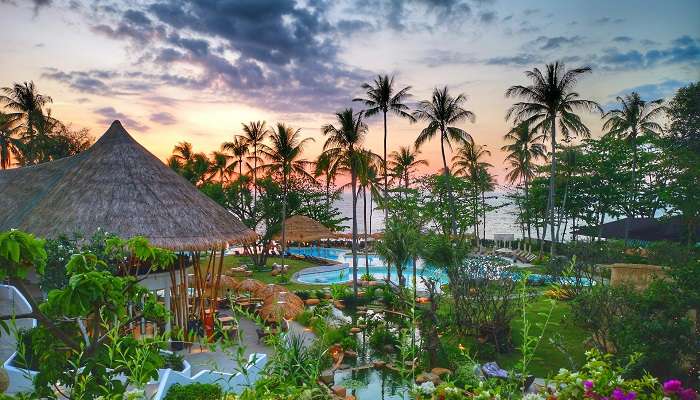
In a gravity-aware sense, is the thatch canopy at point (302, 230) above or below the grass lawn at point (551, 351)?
above

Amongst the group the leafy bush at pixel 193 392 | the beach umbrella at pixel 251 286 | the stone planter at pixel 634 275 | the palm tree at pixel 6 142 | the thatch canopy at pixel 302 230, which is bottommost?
the leafy bush at pixel 193 392

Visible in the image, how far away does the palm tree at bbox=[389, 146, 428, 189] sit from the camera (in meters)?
41.7

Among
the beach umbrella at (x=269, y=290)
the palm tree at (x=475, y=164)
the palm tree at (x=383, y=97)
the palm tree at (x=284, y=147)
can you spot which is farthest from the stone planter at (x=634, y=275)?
the palm tree at (x=475, y=164)

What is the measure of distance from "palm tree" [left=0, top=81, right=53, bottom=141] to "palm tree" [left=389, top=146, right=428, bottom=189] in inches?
1051

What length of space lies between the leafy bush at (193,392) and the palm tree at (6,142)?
27.9 meters

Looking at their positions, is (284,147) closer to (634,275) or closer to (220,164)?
(220,164)

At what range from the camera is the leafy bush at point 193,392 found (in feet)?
25.3

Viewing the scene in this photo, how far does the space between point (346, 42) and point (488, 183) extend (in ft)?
105

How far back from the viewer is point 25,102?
32.2 meters

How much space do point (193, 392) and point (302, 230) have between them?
77.4 ft

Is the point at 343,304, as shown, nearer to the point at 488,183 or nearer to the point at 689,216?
the point at 689,216

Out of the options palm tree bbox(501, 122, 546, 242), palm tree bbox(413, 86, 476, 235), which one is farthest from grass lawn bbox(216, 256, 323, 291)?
palm tree bbox(501, 122, 546, 242)

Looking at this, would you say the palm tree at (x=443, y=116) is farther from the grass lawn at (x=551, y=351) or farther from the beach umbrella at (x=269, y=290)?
the grass lawn at (x=551, y=351)

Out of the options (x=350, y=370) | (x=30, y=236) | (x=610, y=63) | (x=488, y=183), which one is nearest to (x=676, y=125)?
(x=610, y=63)
